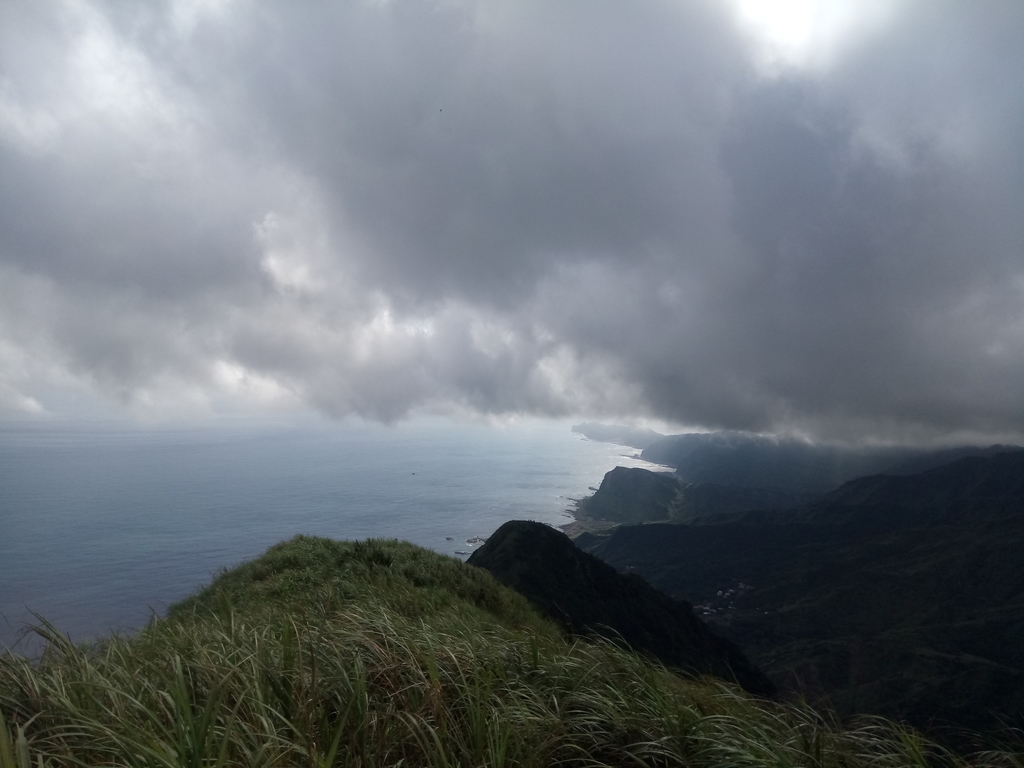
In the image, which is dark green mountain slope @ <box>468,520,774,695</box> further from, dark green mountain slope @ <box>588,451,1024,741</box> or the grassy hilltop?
the grassy hilltop

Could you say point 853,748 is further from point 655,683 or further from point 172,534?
point 172,534

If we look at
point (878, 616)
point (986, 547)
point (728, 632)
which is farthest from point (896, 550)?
point (728, 632)

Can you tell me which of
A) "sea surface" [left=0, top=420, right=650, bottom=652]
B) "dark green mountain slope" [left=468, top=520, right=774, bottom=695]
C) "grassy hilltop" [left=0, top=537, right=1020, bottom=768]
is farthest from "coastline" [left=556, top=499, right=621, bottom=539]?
"grassy hilltop" [left=0, top=537, right=1020, bottom=768]

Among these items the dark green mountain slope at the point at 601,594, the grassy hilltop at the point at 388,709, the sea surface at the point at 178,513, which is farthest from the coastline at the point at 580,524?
the grassy hilltop at the point at 388,709

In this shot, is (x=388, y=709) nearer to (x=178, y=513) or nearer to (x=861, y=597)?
(x=178, y=513)

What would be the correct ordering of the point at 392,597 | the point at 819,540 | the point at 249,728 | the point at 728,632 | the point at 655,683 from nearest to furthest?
the point at 249,728 < the point at 655,683 < the point at 392,597 < the point at 728,632 < the point at 819,540

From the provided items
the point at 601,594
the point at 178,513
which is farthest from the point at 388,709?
the point at 178,513

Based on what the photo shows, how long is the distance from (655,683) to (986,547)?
174 meters

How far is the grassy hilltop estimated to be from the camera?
281 centimetres

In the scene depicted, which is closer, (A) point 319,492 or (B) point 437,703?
(B) point 437,703

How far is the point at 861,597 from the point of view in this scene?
11400 centimetres

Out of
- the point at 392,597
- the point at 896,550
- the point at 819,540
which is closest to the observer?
the point at 392,597

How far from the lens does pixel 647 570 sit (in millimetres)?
129625

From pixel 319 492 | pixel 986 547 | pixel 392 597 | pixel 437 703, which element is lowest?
pixel 986 547
